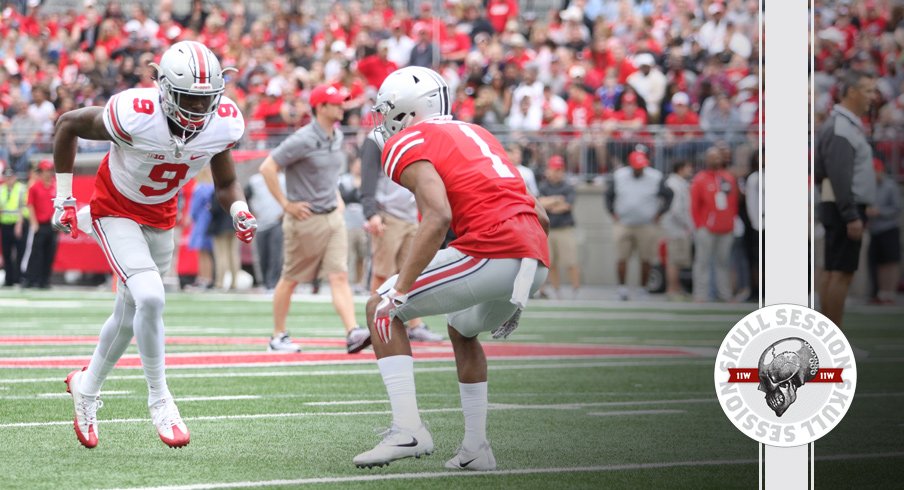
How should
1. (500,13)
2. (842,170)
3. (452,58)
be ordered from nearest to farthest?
(842,170) < (452,58) < (500,13)

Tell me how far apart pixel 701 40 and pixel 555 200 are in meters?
4.67

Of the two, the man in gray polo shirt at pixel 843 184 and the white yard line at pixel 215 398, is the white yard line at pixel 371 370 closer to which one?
the white yard line at pixel 215 398

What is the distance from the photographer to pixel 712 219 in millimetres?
17641

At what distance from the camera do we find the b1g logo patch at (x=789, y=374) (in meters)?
4.13

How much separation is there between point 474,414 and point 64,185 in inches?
87.1

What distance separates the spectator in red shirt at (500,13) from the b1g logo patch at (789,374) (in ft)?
65.2

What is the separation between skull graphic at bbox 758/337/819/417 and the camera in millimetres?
4145

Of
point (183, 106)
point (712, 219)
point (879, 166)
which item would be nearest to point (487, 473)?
point (183, 106)

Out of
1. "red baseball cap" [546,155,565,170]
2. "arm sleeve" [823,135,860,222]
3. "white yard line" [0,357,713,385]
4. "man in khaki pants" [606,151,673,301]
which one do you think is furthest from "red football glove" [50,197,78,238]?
"man in khaki pants" [606,151,673,301]

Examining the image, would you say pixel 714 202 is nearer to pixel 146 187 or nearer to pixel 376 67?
pixel 376 67

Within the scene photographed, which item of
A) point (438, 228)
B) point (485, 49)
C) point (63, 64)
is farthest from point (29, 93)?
point (438, 228)

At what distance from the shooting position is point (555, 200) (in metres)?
18.0

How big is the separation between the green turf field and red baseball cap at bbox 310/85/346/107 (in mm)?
1856

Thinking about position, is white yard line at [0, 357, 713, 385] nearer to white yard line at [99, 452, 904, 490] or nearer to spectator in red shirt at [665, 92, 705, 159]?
white yard line at [99, 452, 904, 490]
